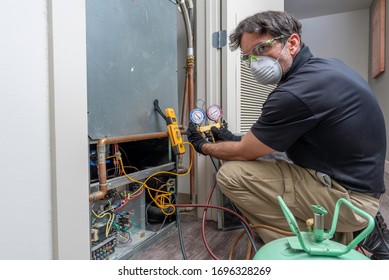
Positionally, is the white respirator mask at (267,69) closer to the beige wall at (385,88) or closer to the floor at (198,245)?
the floor at (198,245)

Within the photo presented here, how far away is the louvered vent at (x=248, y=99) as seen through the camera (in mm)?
1642

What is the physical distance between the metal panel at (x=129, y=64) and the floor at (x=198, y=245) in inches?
21.5

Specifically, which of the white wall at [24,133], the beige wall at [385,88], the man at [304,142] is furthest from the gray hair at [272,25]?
the beige wall at [385,88]

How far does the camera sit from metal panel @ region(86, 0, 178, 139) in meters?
0.87

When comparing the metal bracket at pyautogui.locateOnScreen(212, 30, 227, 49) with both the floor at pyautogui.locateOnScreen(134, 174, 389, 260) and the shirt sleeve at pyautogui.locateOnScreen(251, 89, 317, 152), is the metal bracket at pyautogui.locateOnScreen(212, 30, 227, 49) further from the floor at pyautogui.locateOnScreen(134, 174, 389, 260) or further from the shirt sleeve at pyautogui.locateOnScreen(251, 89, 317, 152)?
the floor at pyautogui.locateOnScreen(134, 174, 389, 260)

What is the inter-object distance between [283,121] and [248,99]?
848 mm

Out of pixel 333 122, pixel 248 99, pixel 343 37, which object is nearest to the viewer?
pixel 333 122

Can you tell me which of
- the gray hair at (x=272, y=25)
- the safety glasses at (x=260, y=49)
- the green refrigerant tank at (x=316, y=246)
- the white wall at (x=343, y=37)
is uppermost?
the white wall at (x=343, y=37)

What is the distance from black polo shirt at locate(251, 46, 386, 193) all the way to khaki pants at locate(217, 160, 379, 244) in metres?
0.05

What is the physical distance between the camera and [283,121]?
899mm

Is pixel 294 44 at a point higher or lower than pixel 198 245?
higher

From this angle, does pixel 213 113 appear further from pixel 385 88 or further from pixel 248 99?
pixel 385 88

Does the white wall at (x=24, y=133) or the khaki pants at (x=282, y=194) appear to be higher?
the white wall at (x=24, y=133)

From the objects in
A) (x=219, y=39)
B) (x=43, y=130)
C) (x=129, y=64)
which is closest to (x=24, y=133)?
(x=43, y=130)
